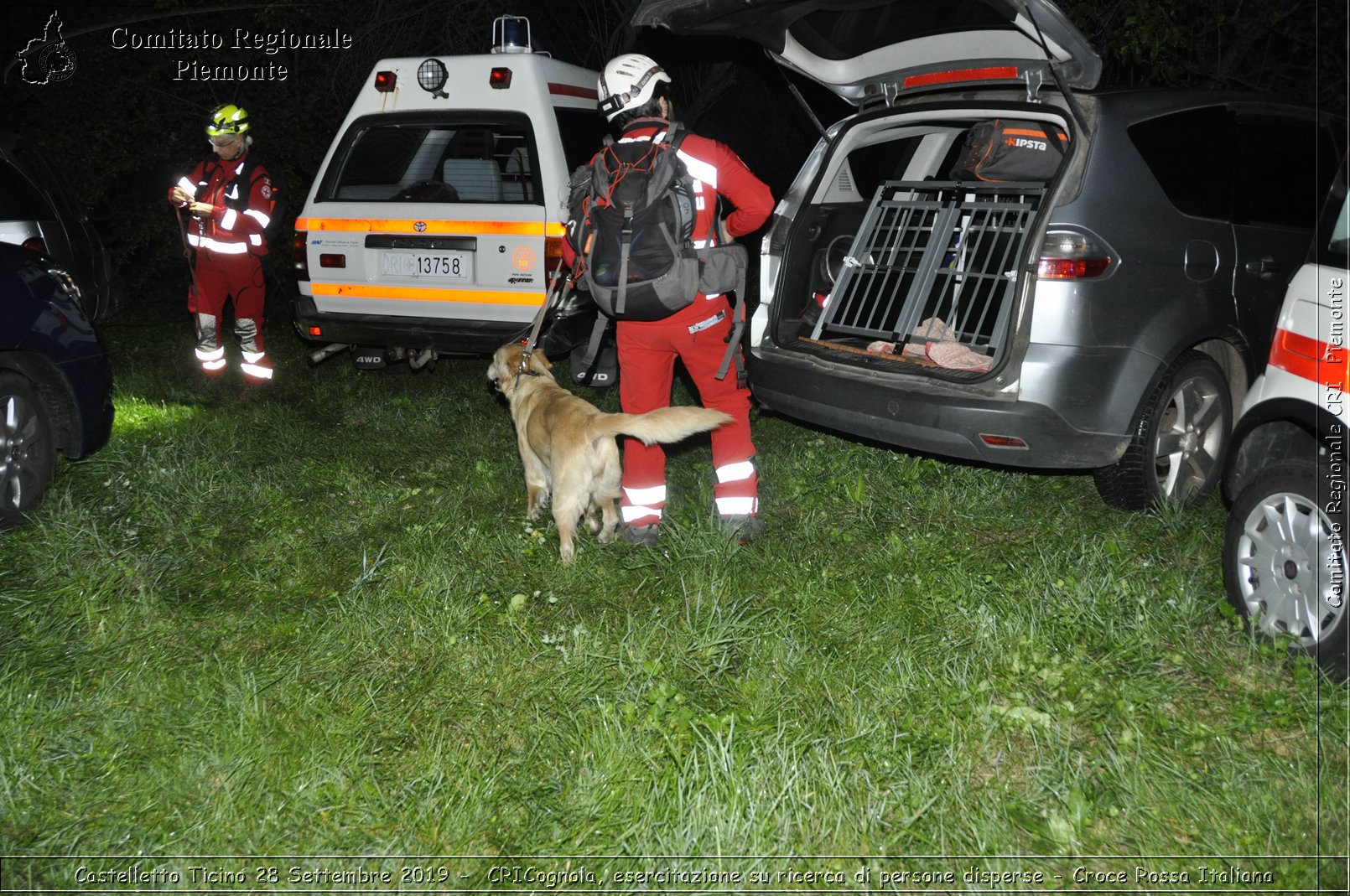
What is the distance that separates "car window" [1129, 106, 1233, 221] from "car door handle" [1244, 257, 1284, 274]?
0.78 ft

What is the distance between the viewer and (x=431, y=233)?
5.93 metres

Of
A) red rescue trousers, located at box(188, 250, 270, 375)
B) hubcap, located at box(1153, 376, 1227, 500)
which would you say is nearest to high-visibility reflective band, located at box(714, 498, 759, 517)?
hubcap, located at box(1153, 376, 1227, 500)

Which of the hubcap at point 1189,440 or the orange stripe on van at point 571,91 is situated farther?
the orange stripe on van at point 571,91

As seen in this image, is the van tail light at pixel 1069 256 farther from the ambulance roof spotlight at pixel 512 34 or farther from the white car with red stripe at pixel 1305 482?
the ambulance roof spotlight at pixel 512 34

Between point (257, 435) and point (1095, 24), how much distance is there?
238 inches

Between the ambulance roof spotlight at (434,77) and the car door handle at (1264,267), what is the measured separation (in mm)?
4378

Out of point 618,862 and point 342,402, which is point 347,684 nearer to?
point 618,862

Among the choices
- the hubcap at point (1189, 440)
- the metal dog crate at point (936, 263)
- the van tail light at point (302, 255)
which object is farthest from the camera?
the van tail light at point (302, 255)

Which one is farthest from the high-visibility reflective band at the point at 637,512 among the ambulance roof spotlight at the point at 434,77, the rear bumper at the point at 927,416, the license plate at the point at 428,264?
the ambulance roof spotlight at the point at 434,77

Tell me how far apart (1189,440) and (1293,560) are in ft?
4.51

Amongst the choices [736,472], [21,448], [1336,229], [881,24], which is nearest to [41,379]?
[21,448]

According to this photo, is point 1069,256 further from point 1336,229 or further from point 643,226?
point 643,226

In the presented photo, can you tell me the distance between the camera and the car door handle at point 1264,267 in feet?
14.2

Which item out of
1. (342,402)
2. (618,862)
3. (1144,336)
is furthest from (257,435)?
(1144,336)
